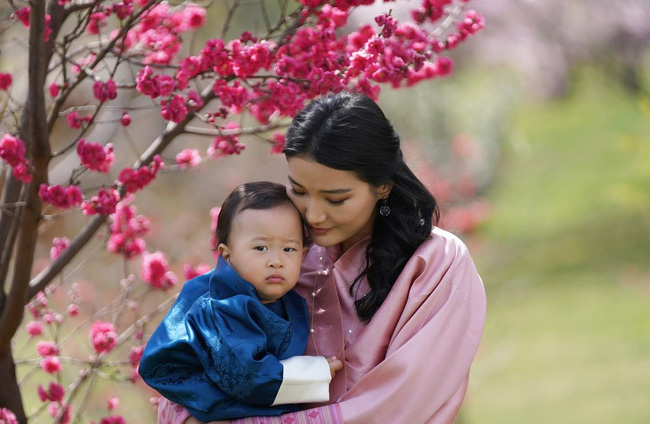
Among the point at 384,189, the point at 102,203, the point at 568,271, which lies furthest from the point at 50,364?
the point at 568,271

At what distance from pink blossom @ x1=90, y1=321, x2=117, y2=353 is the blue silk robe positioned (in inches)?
30.3

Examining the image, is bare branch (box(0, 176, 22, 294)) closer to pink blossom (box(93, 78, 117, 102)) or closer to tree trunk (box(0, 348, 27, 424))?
Answer: tree trunk (box(0, 348, 27, 424))

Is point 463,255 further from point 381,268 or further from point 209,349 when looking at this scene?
point 209,349

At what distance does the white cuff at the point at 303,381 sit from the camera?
199 centimetres

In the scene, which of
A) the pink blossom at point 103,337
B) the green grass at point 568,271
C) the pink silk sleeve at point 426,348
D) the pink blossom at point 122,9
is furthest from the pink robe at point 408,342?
the green grass at point 568,271

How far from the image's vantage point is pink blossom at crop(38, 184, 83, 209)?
2.30 m

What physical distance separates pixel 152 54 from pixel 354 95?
106cm

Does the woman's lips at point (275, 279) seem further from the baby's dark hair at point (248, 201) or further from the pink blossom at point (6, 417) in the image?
the pink blossom at point (6, 417)

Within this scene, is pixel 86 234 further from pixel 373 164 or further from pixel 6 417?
pixel 373 164

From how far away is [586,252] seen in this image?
8680mm

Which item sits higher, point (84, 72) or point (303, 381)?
point (84, 72)

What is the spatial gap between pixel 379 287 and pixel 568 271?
257 inches

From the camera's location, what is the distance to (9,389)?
2531mm

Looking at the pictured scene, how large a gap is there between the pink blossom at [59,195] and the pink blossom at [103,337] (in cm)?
63
